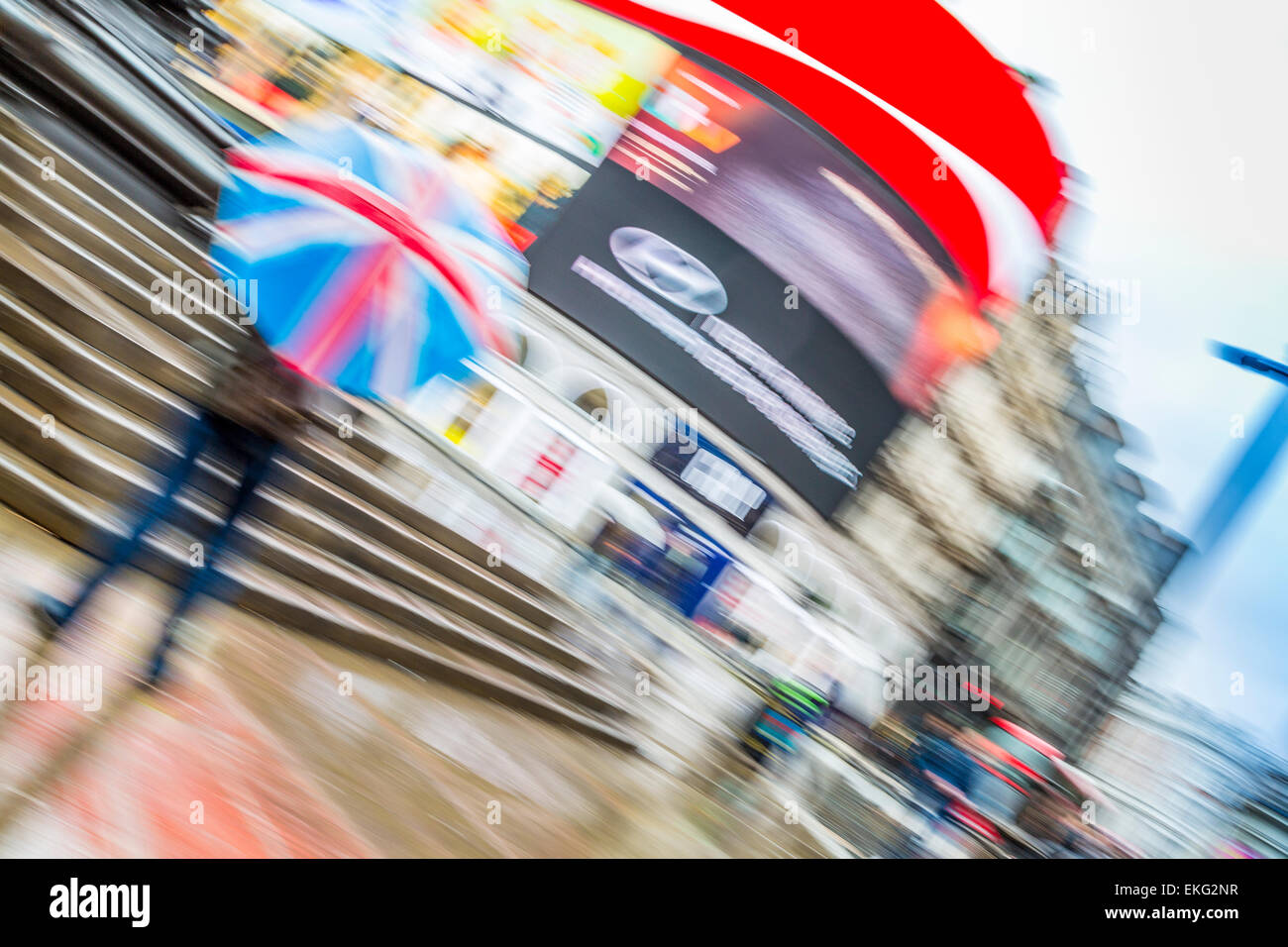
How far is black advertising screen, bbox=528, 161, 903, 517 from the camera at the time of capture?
11.4 m

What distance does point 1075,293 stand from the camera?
826 inches

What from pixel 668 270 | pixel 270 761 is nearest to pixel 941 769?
pixel 668 270

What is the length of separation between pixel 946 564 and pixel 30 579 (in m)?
20.6

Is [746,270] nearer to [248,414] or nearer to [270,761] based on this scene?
[270,761]

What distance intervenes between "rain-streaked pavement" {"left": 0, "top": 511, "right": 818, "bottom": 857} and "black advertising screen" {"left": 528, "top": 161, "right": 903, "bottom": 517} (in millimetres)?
7598

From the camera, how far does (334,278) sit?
240 cm

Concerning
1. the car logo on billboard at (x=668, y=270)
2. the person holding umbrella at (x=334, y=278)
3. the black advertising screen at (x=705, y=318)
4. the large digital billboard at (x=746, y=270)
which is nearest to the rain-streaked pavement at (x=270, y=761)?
the person holding umbrella at (x=334, y=278)

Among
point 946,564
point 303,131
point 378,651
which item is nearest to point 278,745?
point 378,651

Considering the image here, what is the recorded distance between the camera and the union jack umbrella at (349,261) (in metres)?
2.37

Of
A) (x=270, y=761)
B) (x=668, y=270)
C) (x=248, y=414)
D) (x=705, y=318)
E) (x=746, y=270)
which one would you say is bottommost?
(x=270, y=761)

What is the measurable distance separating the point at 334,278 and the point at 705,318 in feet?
32.4

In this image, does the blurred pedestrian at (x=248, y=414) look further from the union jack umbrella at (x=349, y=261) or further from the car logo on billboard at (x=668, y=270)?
the car logo on billboard at (x=668, y=270)

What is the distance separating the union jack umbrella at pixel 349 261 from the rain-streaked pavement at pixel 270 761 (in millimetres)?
1565

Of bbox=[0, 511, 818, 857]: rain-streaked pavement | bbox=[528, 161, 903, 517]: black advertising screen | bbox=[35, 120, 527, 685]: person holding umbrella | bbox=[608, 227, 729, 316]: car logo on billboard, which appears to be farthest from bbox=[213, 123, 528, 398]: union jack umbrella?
bbox=[608, 227, 729, 316]: car logo on billboard
